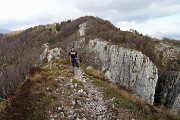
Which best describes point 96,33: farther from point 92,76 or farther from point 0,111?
point 0,111

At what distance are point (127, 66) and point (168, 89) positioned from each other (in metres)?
12.9

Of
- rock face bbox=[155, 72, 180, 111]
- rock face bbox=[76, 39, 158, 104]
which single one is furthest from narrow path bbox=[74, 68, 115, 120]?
rock face bbox=[155, 72, 180, 111]

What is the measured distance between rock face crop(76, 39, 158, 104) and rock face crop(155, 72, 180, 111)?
8.08 m

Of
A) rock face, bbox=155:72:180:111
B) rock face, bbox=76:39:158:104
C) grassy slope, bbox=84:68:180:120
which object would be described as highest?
grassy slope, bbox=84:68:180:120

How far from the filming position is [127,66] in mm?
73312

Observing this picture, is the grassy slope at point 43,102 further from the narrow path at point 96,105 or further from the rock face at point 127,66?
the rock face at point 127,66

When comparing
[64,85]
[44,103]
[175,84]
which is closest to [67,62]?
[64,85]

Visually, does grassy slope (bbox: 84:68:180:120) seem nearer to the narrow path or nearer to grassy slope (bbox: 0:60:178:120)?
grassy slope (bbox: 0:60:178:120)

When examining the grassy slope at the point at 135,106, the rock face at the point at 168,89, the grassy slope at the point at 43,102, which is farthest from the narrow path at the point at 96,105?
the rock face at the point at 168,89

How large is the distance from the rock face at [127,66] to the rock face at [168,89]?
808 cm

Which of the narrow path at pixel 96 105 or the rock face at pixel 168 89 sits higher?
the narrow path at pixel 96 105

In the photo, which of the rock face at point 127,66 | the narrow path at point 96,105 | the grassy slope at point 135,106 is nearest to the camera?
the narrow path at point 96,105

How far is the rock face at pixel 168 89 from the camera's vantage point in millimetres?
74312

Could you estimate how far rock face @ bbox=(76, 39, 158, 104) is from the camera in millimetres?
69394
